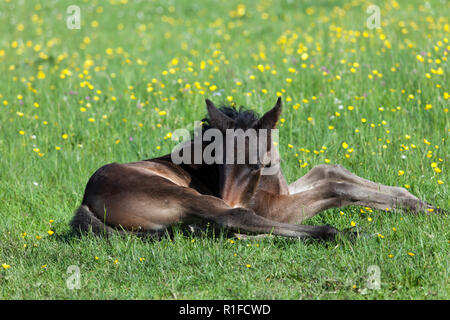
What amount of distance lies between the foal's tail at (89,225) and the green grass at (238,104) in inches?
3.7

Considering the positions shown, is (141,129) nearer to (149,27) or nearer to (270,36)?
(270,36)

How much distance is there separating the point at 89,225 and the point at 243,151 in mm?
1311

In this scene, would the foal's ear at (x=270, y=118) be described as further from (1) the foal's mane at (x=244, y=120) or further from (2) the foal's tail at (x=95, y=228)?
(2) the foal's tail at (x=95, y=228)

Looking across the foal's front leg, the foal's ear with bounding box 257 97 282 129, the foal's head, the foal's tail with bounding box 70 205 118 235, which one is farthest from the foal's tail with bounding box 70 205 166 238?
the foal's ear with bounding box 257 97 282 129

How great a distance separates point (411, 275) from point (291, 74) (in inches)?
172

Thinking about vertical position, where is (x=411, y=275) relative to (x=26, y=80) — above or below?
below

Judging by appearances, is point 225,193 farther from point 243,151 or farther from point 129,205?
point 129,205

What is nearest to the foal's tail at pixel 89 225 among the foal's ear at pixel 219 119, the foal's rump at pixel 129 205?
the foal's rump at pixel 129 205

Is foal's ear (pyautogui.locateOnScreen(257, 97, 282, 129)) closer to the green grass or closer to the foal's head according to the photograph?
the foal's head

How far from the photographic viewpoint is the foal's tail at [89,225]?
4551 millimetres

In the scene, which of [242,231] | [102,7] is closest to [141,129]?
[242,231]

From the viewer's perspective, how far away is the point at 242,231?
172 inches
